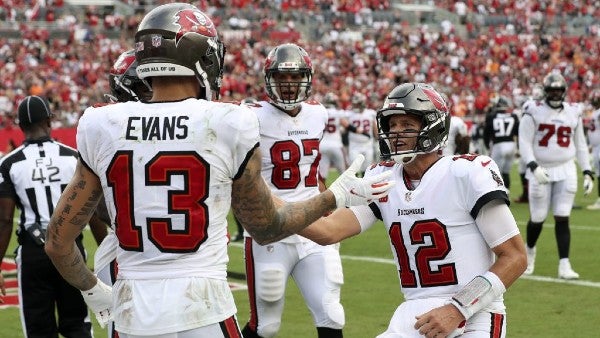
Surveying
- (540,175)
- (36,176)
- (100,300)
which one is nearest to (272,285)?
(36,176)

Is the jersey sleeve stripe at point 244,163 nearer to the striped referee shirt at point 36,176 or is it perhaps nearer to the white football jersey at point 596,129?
the striped referee shirt at point 36,176

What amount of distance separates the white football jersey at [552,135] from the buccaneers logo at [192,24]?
7109 mm

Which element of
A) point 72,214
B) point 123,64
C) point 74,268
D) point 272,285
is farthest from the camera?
point 272,285

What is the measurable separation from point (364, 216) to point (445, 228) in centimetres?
51

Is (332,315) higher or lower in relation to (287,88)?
lower

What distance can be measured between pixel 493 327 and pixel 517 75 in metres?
31.6

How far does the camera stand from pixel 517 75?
35000 millimetres

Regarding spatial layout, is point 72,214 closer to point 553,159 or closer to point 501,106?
point 553,159

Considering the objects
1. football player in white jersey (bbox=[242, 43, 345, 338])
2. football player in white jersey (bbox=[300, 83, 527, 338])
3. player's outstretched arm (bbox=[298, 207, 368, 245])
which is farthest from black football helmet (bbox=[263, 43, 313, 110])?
football player in white jersey (bbox=[300, 83, 527, 338])

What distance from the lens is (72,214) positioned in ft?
12.5

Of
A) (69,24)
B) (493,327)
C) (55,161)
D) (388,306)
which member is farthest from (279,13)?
(493,327)

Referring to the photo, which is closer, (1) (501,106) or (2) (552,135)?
(2) (552,135)

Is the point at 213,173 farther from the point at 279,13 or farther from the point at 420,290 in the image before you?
the point at 279,13

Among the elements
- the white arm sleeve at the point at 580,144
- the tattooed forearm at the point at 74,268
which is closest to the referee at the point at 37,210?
the tattooed forearm at the point at 74,268
